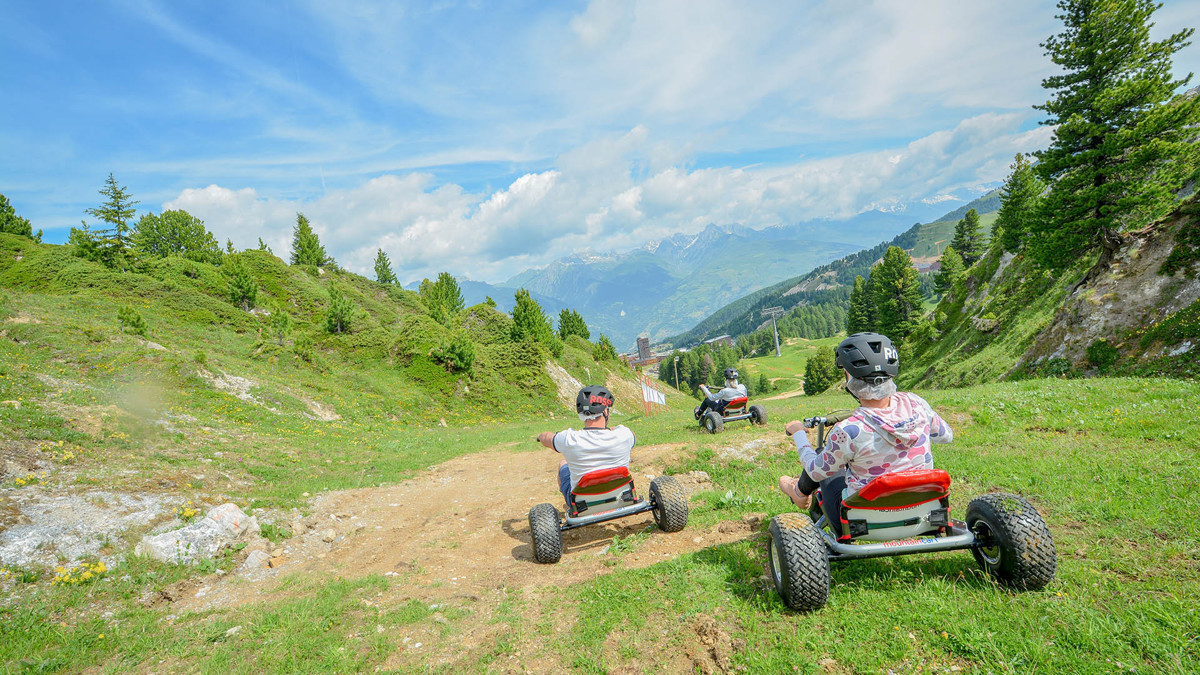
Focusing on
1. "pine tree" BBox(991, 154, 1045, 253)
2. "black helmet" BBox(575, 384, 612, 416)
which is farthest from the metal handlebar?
"pine tree" BBox(991, 154, 1045, 253)

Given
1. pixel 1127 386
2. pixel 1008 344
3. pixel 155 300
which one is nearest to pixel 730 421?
pixel 1127 386

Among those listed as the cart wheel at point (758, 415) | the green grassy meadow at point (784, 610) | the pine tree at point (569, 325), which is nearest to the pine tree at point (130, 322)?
the green grassy meadow at point (784, 610)

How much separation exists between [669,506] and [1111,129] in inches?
1039

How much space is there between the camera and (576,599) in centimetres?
555

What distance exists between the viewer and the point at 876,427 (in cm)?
428

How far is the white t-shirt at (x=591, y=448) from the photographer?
266 inches

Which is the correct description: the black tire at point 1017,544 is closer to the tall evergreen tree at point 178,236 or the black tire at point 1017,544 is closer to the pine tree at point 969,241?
the tall evergreen tree at point 178,236

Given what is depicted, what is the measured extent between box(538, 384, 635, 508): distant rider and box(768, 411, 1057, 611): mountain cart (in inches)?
109

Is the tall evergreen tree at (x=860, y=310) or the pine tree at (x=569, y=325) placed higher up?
the pine tree at (x=569, y=325)

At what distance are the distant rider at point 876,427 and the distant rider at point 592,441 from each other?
2911 mm

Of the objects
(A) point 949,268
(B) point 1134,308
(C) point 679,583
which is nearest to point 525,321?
(B) point 1134,308

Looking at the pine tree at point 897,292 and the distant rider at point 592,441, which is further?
the pine tree at point 897,292

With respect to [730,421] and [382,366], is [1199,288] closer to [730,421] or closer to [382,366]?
[730,421]

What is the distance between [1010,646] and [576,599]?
13.2 feet
